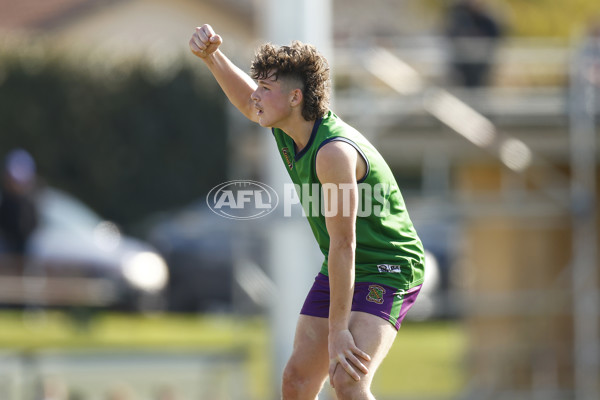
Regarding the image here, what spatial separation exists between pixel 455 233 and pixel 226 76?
15488 mm

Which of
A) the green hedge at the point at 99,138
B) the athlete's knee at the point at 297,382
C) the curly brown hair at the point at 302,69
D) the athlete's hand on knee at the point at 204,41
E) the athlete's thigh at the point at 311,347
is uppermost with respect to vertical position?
the green hedge at the point at 99,138

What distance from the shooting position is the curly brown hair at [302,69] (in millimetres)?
5004

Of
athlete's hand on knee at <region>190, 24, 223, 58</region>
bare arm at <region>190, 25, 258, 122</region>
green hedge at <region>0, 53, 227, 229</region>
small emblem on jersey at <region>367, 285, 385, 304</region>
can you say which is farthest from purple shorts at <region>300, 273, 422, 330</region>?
green hedge at <region>0, 53, 227, 229</region>

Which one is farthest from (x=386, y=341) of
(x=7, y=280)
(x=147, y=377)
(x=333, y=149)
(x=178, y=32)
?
(x=178, y=32)

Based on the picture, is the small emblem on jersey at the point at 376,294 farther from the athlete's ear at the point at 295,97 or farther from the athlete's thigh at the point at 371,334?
→ the athlete's ear at the point at 295,97

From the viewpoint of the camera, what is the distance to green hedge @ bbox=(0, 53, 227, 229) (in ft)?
80.8

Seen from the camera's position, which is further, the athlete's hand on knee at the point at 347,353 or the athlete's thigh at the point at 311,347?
the athlete's thigh at the point at 311,347

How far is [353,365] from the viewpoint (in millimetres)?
4891

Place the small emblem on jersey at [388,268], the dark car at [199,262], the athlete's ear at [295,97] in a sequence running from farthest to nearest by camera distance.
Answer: the dark car at [199,262], the small emblem on jersey at [388,268], the athlete's ear at [295,97]

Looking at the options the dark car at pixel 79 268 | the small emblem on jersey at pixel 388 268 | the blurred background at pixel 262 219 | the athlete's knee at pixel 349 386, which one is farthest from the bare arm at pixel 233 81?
the dark car at pixel 79 268

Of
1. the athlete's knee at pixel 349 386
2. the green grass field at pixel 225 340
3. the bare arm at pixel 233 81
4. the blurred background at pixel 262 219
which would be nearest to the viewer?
the athlete's knee at pixel 349 386

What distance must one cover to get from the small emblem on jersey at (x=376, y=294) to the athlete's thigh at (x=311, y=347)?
27cm

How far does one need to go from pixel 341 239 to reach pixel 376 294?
0.40 metres

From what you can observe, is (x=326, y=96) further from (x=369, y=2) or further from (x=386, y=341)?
(x=369, y=2)
